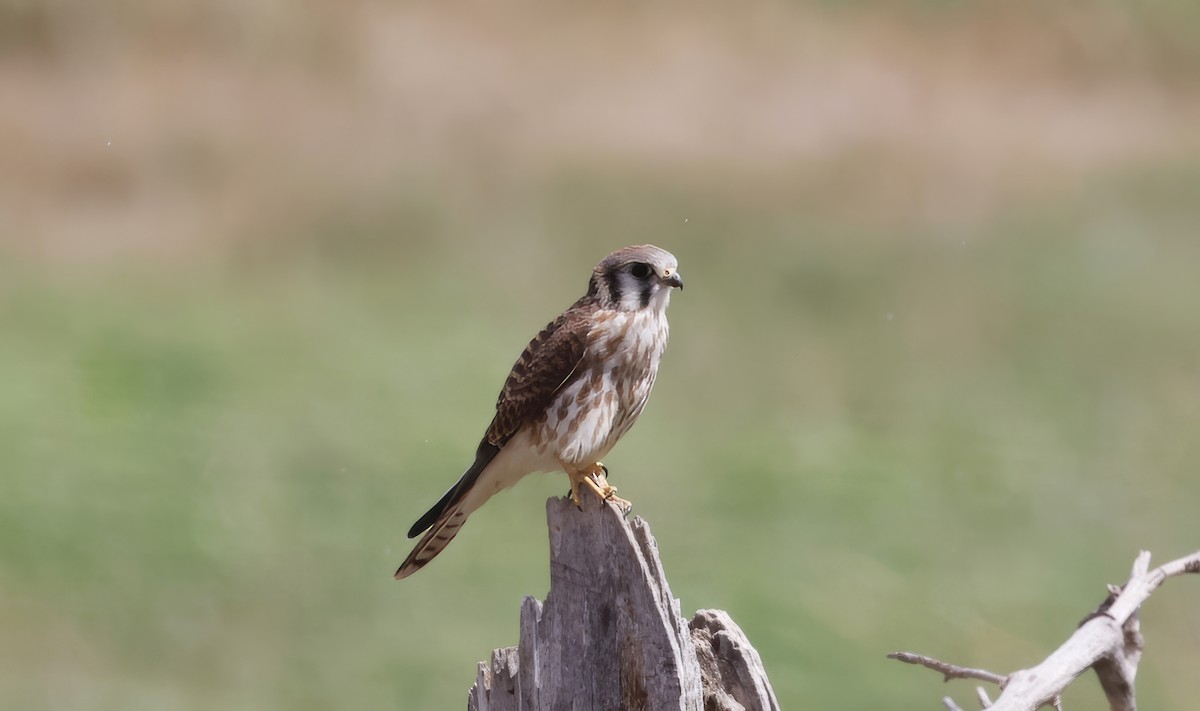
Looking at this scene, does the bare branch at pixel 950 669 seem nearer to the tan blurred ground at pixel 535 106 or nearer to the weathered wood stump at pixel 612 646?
the weathered wood stump at pixel 612 646

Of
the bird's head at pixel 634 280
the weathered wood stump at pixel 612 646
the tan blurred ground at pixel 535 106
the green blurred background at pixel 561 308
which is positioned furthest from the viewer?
the tan blurred ground at pixel 535 106

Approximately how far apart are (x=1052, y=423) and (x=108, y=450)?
5.13m

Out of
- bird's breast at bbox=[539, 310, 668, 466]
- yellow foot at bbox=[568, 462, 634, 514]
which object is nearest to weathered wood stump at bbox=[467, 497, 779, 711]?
yellow foot at bbox=[568, 462, 634, 514]

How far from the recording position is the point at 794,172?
29.7 ft

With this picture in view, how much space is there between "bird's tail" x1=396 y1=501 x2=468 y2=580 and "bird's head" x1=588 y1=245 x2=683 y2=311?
2.10 ft

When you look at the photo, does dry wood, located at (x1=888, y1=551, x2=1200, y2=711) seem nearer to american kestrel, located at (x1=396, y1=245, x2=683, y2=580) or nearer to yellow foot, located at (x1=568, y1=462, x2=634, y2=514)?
yellow foot, located at (x1=568, y1=462, x2=634, y2=514)

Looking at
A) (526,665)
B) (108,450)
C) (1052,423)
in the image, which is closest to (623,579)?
(526,665)

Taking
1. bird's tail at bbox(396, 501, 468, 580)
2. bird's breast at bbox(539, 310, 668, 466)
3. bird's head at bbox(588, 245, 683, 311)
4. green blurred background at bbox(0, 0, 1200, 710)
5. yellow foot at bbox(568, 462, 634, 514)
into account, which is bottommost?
yellow foot at bbox(568, 462, 634, 514)

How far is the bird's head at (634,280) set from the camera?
3.38 meters

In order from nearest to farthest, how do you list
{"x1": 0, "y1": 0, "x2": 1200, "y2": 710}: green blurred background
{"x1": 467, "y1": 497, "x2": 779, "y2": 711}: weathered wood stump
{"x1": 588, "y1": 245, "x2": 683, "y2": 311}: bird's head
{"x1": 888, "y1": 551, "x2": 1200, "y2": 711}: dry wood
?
{"x1": 467, "y1": 497, "x2": 779, "y2": 711}: weathered wood stump → {"x1": 888, "y1": 551, "x2": 1200, "y2": 711}: dry wood → {"x1": 588, "y1": 245, "x2": 683, "y2": 311}: bird's head → {"x1": 0, "y1": 0, "x2": 1200, "y2": 710}: green blurred background

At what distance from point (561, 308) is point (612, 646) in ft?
16.9

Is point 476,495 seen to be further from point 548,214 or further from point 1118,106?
point 1118,106

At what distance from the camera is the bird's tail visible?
3459 mm

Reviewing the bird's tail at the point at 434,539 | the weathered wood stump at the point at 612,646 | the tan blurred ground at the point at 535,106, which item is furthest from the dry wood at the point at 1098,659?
the tan blurred ground at the point at 535,106
